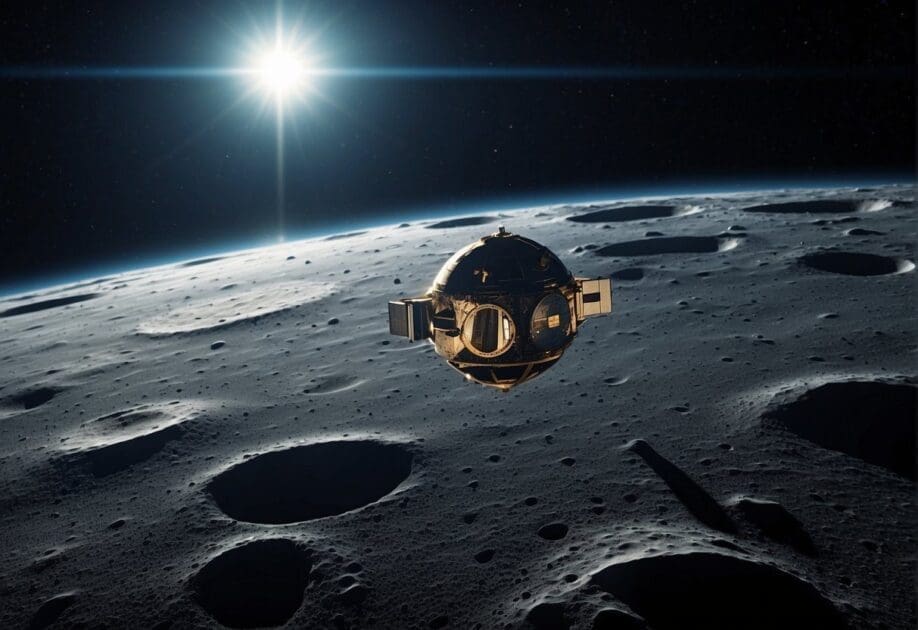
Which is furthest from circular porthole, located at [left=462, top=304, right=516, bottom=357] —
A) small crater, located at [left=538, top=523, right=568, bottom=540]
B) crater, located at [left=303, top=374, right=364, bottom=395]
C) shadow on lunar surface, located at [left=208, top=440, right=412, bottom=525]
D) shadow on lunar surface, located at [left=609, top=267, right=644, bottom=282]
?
shadow on lunar surface, located at [left=609, top=267, right=644, bottom=282]

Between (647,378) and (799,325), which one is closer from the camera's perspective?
(647,378)

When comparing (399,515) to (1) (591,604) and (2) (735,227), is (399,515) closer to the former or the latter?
(1) (591,604)

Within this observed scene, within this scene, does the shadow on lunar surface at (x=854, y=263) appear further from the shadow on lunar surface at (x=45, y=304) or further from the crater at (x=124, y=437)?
the shadow on lunar surface at (x=45, y=304)

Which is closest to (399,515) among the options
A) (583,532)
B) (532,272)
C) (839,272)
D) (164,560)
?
(583,532)

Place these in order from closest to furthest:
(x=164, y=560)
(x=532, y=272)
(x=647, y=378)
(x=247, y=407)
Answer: (x=532, y=272) → (x=164, y=560) → (x=647, y=378) → (x=247, y=407)

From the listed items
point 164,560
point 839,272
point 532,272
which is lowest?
point 164,560

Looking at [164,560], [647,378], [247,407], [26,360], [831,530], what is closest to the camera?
[831,530]

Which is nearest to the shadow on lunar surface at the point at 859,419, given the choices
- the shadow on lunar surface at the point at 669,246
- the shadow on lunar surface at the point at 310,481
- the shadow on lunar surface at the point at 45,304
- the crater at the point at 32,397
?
the shadow on lunar surface at the point at 310,481

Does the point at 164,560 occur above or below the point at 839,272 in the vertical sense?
below
